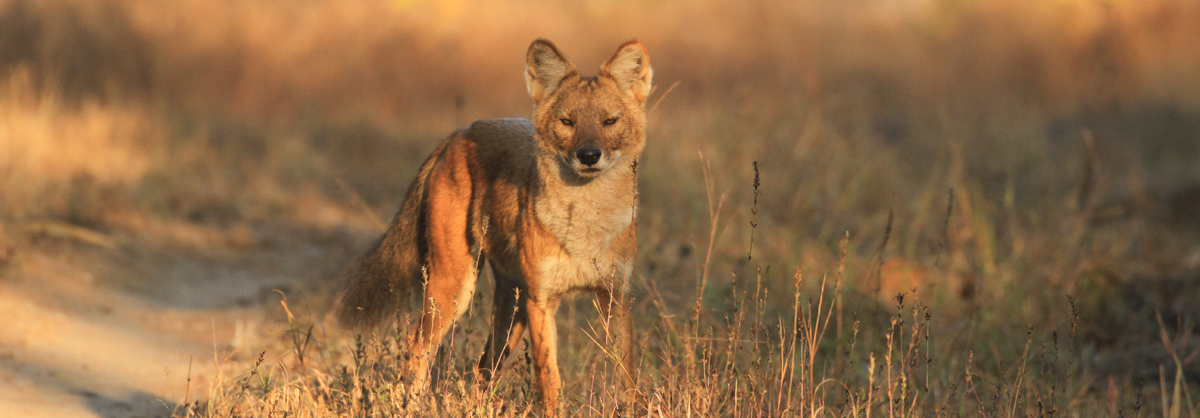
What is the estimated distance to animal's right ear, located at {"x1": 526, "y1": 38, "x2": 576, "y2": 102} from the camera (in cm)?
399

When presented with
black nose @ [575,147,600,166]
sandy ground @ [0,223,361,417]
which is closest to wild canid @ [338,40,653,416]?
black nose @ [575,147,600,166]

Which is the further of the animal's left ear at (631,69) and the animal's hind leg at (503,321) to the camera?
the animal's hind leg at (503,321)

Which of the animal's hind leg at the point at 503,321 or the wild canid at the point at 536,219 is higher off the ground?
the wild canid at the point at 536,219

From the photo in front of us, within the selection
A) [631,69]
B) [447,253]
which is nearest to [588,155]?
[631,69]

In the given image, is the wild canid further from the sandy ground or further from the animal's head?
the sandy ground

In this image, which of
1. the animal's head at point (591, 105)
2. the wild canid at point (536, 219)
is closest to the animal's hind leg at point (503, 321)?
the wild canid at point (536, 219)

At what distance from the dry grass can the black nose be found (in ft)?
2.00

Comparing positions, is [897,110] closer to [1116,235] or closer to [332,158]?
[1116,235]

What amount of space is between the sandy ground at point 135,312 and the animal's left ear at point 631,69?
73.2 inches

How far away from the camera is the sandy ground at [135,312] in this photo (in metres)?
4.21

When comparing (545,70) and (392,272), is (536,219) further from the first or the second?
(392,272)

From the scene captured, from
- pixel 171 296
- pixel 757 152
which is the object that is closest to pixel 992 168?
pixel 757 152

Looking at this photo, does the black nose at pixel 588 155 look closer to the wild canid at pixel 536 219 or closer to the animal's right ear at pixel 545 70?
the wild canid at pixel 536 219

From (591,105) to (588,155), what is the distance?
0.32 m
